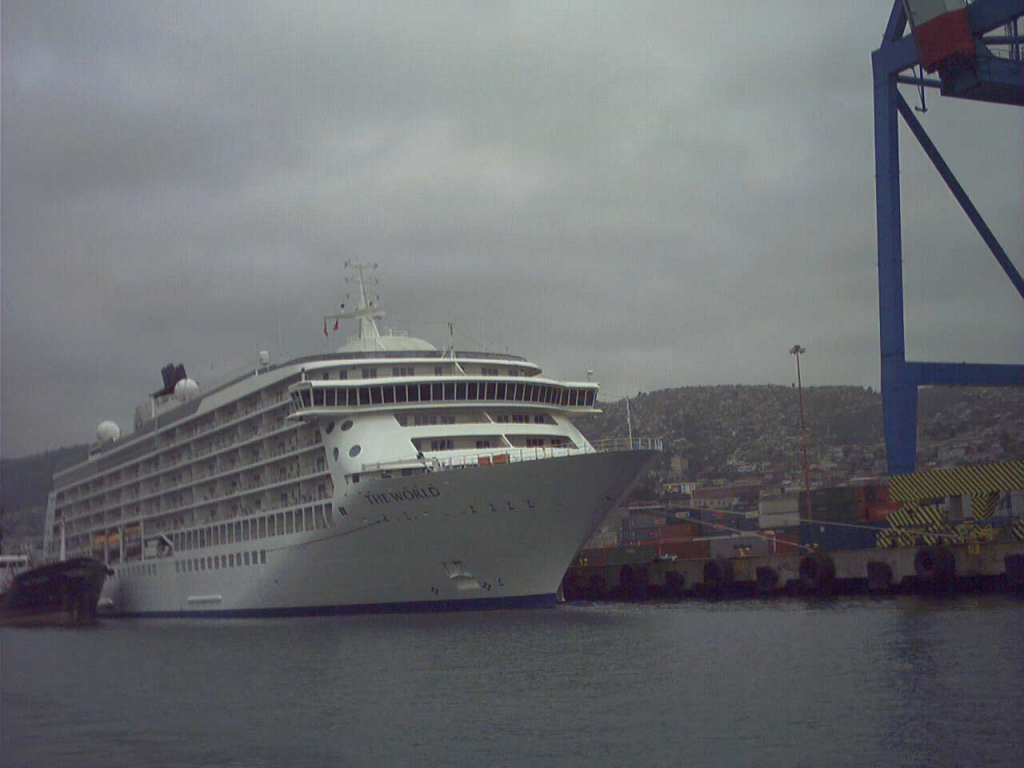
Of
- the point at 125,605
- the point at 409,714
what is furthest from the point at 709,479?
the point at 409,714

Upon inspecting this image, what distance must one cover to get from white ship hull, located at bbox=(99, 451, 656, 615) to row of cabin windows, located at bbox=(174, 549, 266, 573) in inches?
150

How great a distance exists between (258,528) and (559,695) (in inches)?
933

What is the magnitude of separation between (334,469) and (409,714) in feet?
60.6

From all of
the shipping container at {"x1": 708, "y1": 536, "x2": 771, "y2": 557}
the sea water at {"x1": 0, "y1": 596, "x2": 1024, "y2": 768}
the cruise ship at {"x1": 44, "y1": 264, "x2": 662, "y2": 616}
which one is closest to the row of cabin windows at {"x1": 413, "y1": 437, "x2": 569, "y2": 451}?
the cruise ship at {"x1": 44, "y1": 264, "x2": 662, "y2": 616}

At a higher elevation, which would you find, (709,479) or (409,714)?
(709,479)

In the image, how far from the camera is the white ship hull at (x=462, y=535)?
33.2m

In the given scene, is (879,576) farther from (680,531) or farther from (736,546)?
(680,531)

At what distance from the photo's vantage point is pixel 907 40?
129ft

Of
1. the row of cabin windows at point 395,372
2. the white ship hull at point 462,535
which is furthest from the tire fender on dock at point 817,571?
the row of cabin windows at point 395,372

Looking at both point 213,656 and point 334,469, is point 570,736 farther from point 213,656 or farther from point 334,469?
point 334,469

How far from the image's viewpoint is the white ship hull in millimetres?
33250

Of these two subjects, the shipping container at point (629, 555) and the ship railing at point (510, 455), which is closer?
the ship railing at point (510, 455)

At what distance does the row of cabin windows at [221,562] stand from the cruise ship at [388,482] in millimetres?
94

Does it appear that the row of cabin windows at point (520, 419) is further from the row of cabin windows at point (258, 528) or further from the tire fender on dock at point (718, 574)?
the tire fender on dock at point (718, 574)
